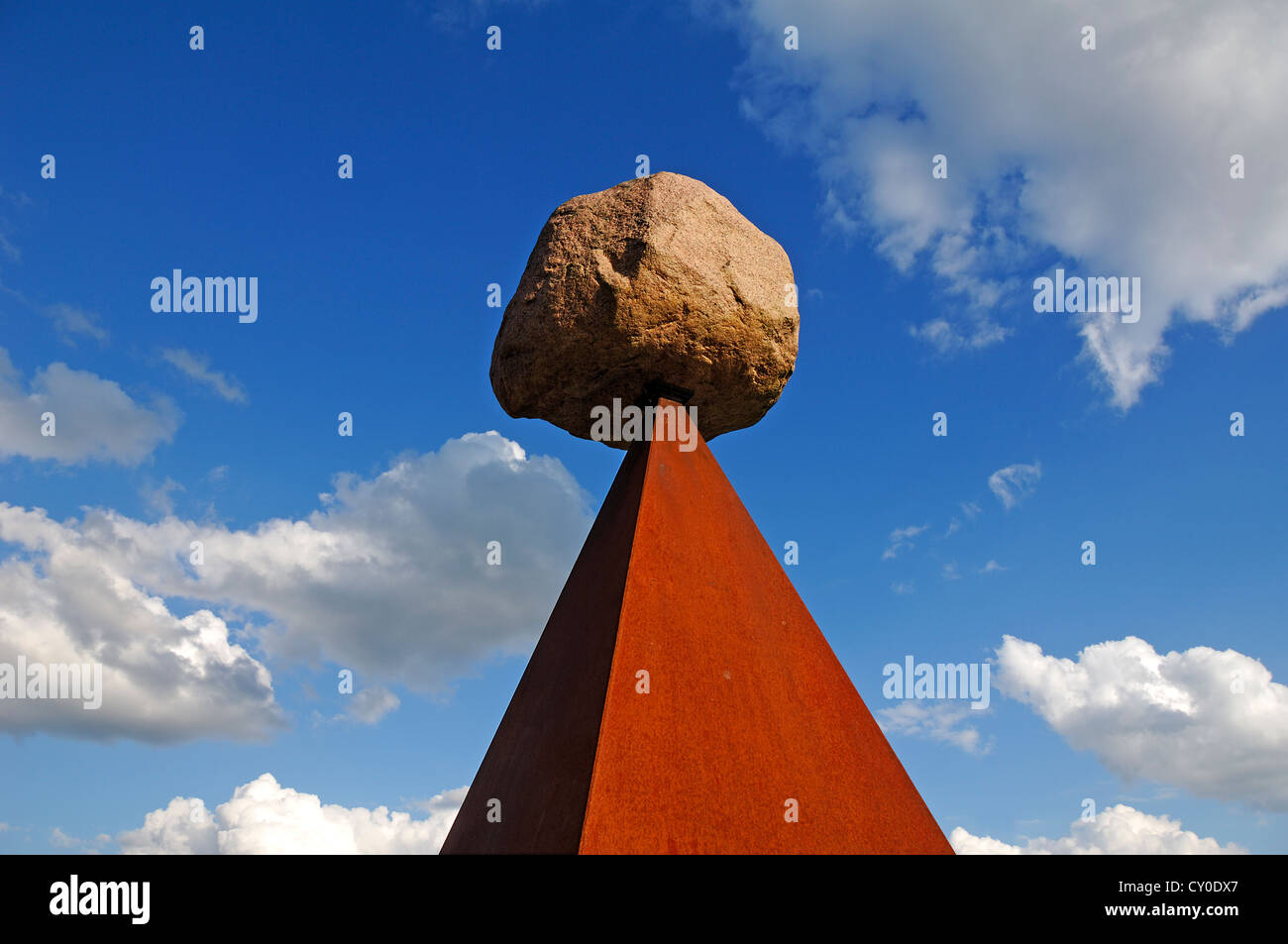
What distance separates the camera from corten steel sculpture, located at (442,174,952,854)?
4672 mm

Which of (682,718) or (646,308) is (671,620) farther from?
(646,308)

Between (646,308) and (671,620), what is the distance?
206cm

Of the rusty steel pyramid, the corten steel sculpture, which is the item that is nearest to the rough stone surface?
the corten steel sculpture

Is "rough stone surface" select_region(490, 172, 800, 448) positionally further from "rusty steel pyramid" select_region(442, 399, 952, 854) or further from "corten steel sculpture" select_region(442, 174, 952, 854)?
"rusty steel pyramid" select_region(442, 399, 952, 854)

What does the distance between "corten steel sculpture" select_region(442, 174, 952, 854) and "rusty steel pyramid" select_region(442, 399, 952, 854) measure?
1cm

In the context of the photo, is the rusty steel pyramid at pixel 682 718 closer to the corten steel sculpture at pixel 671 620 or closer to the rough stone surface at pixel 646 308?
the corten steel sculpture at pixel 671 620

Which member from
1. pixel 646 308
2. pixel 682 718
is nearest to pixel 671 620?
pixel 682 718

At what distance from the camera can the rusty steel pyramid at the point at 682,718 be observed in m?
4.57
